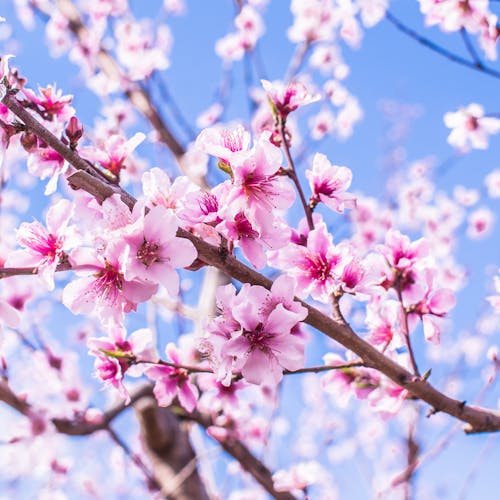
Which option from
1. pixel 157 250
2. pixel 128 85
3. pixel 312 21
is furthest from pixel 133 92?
pixel 157 250

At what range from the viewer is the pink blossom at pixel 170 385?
1.50 meters

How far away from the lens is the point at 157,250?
1.11 m

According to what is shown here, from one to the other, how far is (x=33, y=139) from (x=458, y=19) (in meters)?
2.02

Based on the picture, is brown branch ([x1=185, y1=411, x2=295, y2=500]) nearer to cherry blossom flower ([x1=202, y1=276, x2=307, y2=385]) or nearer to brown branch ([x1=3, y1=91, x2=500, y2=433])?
brown branch ([x1=3, y1=91, x2=500, y2=433])

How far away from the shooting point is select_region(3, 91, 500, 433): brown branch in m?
1.14

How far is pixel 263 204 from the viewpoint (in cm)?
121

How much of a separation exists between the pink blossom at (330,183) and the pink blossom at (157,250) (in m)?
0.49

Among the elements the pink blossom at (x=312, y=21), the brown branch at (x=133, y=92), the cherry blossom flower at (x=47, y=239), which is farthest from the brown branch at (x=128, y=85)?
the cherry blossom flower at (x=47, y=239)

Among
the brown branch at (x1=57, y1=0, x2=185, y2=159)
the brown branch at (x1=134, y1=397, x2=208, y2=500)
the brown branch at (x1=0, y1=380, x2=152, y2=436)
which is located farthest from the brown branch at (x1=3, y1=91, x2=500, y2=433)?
the brown branch at (x1=57, y1=0, x2=185, y2=159)

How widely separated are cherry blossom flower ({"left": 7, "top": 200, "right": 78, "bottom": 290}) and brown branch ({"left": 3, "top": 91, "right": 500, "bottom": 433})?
16 cm

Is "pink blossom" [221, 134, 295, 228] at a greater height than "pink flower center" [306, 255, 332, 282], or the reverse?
"pink blossom" [221, 134, 295, 228]

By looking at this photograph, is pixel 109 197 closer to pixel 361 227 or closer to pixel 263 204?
pixel 263 204

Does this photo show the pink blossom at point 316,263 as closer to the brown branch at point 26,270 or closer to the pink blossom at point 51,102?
the brown branch at point 26,270

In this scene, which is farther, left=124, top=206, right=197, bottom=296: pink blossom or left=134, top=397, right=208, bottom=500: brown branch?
left=134, top=397, right=208, bottom=500: brown branch
